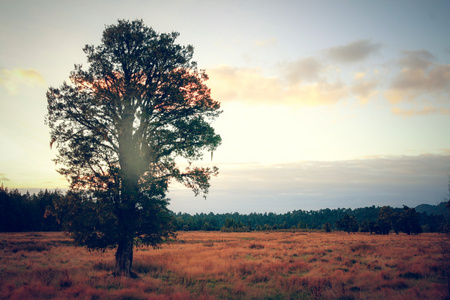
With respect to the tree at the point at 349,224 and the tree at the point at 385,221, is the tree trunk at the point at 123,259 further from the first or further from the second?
the tree at the point at 349,224

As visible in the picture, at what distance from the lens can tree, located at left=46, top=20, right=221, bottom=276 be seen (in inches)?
455

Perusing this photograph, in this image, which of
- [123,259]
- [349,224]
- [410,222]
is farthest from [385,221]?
[123,259]

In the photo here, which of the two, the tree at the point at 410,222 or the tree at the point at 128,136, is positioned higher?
the tree at the point at 128,136

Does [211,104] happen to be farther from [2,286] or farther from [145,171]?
[2,286]

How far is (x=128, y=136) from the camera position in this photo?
42.4 ft

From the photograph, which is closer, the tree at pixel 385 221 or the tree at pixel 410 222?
the tree at pixel 410 222

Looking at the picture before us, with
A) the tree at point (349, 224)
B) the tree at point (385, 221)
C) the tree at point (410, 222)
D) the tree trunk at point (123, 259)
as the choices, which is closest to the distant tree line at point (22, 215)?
the tree trunk at point (123, 259)

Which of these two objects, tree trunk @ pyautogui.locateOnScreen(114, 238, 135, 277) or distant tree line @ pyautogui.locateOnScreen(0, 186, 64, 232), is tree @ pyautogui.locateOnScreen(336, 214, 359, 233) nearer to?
A: tree trunk @ pyautogui.locateOnScreen(114, 238, 135, 277)

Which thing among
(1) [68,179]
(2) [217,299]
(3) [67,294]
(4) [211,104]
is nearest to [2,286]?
(3) [67,294]

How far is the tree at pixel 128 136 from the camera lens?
455 inches

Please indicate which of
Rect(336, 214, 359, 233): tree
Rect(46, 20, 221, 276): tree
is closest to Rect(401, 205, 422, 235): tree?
Rect(336, 214, 359, 233): tree

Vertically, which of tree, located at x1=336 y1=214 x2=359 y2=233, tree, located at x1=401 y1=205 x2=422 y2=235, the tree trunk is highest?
the tree trunk

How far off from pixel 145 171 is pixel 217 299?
6.78 meters

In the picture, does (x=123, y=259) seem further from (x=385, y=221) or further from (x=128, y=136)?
(x=385, y=221)
